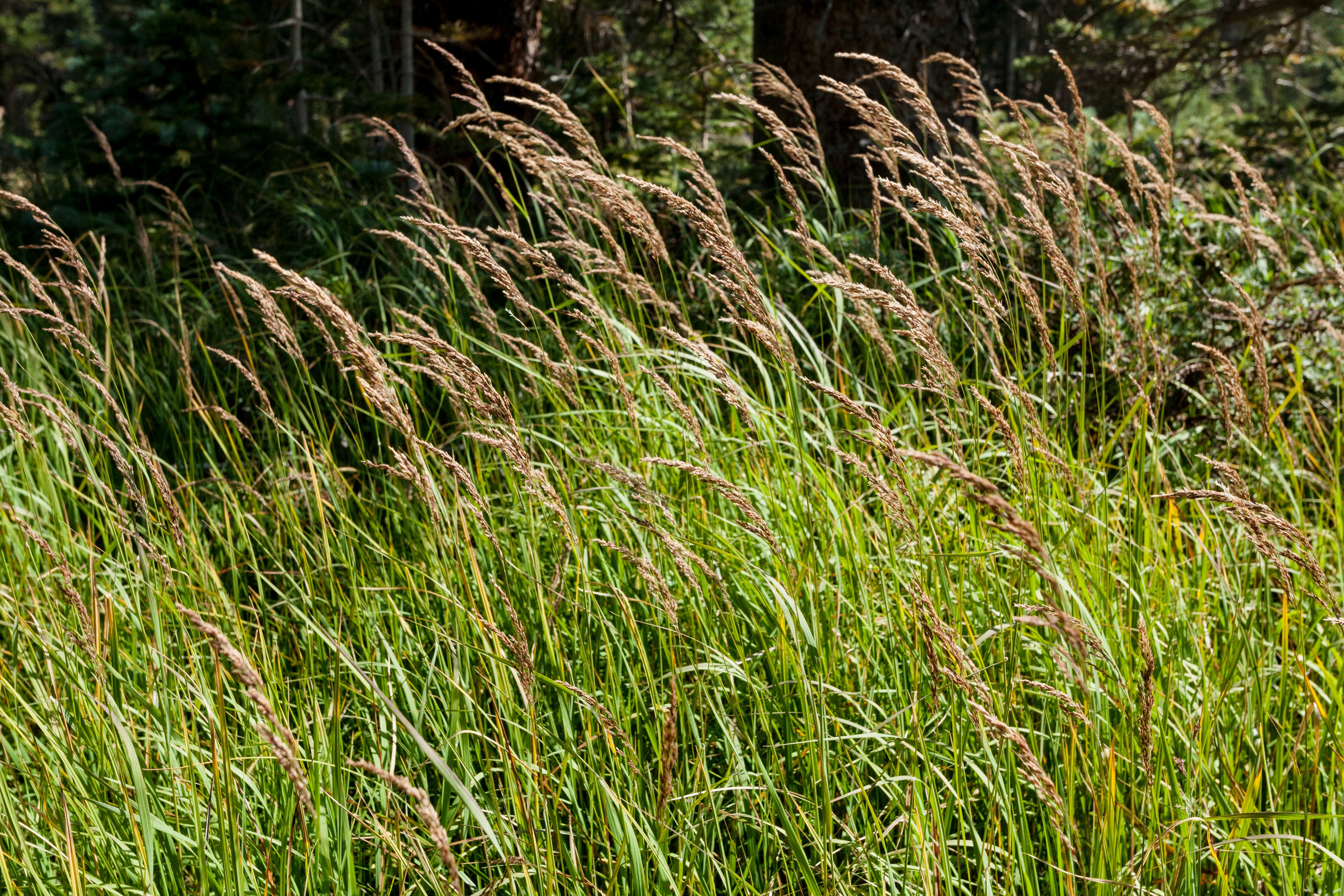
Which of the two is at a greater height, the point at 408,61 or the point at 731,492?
the point at 408,61

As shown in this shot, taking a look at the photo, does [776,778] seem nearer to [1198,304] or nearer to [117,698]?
[117,698]

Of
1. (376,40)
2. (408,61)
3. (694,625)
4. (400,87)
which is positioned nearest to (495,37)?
Result: (408,61)

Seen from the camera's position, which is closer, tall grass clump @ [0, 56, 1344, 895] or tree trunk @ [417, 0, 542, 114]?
tall grass clump @ [0, 56, 1344, 895]

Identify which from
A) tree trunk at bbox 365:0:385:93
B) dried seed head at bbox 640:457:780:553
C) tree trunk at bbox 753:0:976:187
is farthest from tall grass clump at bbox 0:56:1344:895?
tree trunk at bbox 365:0:385:93

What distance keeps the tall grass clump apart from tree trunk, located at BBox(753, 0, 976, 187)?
83.9 inches

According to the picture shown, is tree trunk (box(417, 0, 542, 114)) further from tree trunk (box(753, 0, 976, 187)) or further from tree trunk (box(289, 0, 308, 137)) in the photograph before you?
tree trunk (box(753, 0, 976, 187))

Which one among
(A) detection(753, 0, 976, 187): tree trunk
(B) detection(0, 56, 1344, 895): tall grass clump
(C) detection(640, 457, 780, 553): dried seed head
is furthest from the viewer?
(A) detection(753, 0, 976, 187): tree trunk

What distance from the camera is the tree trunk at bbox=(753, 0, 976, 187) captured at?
4.60 metres

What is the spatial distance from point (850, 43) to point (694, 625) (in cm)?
377

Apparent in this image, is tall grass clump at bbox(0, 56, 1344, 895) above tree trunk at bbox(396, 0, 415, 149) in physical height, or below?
below

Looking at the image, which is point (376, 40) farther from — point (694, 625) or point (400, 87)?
point (694, 625)

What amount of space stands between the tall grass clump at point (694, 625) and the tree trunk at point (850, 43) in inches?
83.9

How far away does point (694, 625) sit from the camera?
1.69 m

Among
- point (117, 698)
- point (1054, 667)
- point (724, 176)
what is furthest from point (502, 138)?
point (724, 176)
